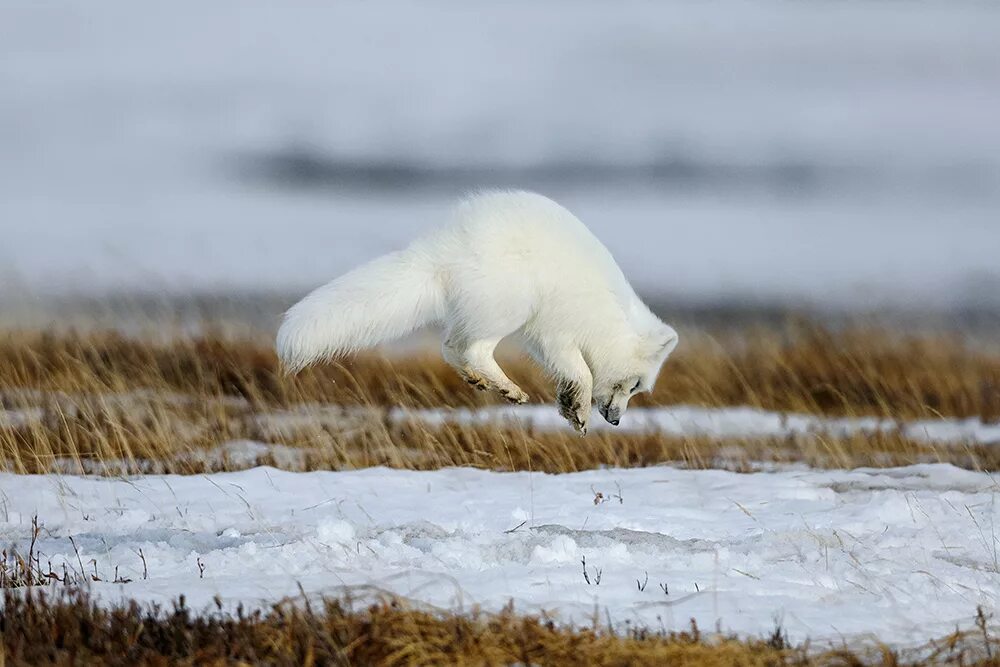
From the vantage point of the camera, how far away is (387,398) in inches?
483

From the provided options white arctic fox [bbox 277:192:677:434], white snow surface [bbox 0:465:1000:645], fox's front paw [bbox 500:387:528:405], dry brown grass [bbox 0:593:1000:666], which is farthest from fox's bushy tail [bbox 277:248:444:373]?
dry brown grass [bbox 0:593:1000:666]

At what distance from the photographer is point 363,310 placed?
5852 millimetres

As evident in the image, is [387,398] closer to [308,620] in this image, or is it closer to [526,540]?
[526,540]

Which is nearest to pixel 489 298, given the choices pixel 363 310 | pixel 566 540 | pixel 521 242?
pixel 521 242

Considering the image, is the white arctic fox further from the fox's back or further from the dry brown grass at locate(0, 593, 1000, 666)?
the dry brown grass at locate(0, 593, 1000, 666)

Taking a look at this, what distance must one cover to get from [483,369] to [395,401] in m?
5.20

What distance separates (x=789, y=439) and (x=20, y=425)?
7.10m

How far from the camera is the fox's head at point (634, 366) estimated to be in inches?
282

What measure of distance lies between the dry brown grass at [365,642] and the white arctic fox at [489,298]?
2285 mm

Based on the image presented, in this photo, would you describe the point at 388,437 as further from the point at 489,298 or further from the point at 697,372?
the point at 697,372

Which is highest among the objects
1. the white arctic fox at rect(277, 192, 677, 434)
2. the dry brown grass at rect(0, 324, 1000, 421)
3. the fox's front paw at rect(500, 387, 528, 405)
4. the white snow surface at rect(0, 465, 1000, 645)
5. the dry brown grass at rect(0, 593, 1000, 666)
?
the white arctic fox at rect(277, 192, 677, 434)

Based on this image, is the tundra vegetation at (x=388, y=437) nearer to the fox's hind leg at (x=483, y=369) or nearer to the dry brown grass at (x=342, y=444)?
the dry brown grass at (x=342, y=444)

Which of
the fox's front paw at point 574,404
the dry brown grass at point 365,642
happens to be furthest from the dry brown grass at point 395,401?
the dry brown grass at point 365,642

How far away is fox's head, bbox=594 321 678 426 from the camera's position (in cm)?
717
